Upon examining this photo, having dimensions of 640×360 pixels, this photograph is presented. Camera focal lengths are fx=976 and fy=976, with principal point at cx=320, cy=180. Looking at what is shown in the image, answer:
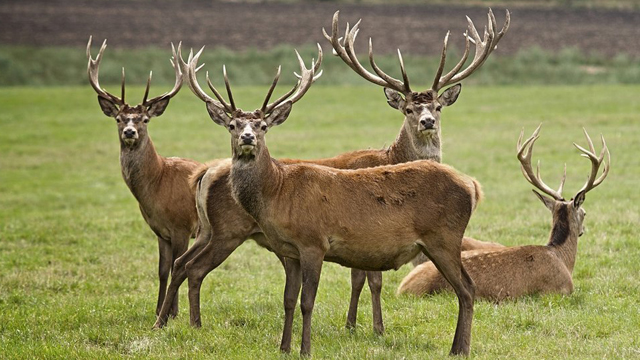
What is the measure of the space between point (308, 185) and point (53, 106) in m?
25.9

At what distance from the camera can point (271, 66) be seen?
39.4m

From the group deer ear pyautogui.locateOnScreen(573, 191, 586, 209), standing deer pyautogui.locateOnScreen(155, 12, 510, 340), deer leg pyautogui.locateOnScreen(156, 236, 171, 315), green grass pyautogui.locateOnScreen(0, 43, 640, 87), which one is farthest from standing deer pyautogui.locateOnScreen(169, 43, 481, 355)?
green grass pyautogui.locateOnScreen(0, 43, 640, 87)

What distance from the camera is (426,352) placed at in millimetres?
8266

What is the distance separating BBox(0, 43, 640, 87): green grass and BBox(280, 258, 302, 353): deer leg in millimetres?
28512

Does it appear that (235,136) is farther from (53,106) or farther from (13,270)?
(53,106)

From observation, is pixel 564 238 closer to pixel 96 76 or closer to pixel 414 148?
pixel 414 148

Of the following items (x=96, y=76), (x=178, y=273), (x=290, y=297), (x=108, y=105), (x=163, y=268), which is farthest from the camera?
(x=96, y=76)

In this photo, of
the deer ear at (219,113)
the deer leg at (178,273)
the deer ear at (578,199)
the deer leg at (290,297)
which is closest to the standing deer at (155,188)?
the deer leg at (178,273)

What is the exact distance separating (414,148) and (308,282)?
306cm

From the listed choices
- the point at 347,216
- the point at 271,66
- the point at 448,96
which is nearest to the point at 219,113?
the point at 347,216

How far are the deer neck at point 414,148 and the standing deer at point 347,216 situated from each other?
2.17m

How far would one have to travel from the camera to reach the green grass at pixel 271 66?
37500mm

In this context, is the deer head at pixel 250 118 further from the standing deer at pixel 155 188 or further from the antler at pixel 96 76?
the antler at pixel 96 76

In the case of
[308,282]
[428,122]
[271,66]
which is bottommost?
[308,282]
